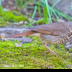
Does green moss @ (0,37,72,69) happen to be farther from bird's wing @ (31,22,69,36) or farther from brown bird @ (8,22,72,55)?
bird's wing @ (31,22,69,36)

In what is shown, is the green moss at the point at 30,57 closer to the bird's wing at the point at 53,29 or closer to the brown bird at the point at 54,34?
the brown bird at the point at 54,34

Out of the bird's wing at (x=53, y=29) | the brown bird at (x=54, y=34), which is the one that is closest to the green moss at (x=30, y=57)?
the brown bird at (x=54, y=34)

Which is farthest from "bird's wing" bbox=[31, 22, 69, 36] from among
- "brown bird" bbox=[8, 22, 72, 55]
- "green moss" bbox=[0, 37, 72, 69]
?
"green moss" bbox=[0, 37, 72, 69]

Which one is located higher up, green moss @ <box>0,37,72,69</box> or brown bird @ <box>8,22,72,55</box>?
brown bird @ <box>8,22,72,55</box>

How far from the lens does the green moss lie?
2461mm

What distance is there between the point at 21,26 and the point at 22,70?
262 cm

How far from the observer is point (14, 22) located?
4.94 metres

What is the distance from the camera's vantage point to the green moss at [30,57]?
8.07ft

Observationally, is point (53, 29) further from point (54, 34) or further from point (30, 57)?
point (30, 57)

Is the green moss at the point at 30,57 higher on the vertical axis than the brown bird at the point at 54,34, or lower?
lower

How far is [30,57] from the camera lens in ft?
9.29

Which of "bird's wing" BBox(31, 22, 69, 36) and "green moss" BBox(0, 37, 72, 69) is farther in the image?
"bird's wing" BBox(31, 22, 69, 36)

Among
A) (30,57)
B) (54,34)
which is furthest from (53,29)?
(30,57)

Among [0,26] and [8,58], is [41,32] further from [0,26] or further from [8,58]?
[0,26]
